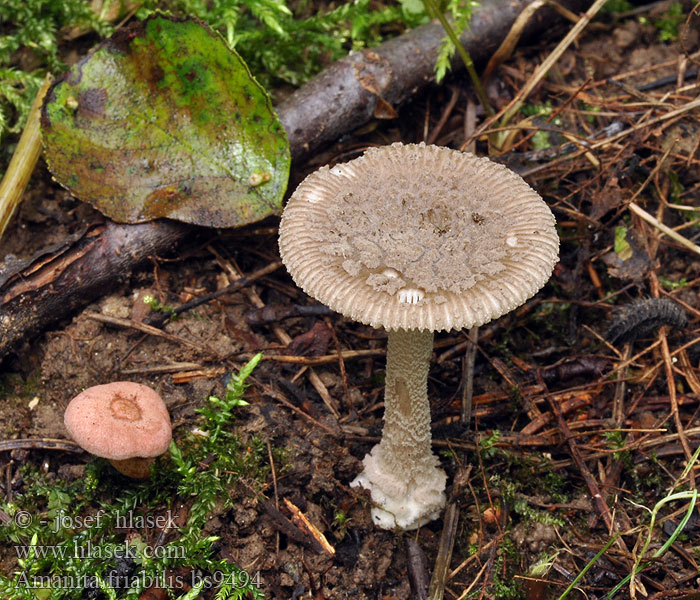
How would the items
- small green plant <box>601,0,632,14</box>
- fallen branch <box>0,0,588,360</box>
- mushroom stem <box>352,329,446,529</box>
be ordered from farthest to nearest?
small green plant <box>601,0,632,14</box>
fallen branch <box>0,0,588,360</box>
mushroom stem <box>352,329,446,529</box>

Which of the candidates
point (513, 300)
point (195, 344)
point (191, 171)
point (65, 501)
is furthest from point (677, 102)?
point (65, 501)

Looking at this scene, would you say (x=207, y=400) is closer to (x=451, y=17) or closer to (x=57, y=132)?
(x=57, y=132)

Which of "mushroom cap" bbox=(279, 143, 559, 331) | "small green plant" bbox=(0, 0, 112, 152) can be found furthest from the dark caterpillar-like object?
"small green plant" bbox=(0, 0, 112, 152)


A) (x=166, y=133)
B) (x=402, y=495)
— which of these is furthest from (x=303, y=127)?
(x=402, y=495)

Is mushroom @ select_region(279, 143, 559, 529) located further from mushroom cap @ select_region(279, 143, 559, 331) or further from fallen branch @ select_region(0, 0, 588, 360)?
fallen branch @ select_region(0, 0, 588, 360)

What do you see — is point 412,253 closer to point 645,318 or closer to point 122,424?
point 122,424

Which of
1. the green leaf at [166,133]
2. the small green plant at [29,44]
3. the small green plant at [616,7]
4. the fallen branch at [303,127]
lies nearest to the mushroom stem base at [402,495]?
the green leaf at [166,133]
